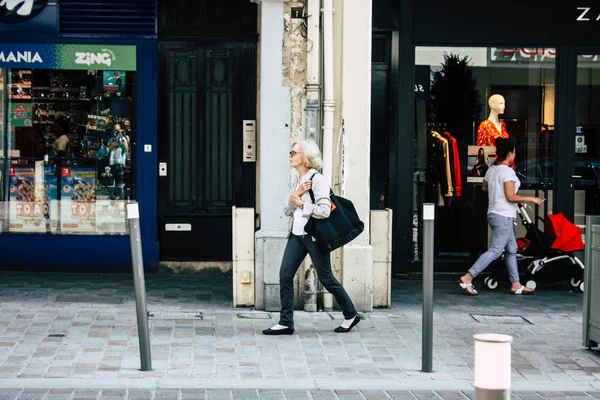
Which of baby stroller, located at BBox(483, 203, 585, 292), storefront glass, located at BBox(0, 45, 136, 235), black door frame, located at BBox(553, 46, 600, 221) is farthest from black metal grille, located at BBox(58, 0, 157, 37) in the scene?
black door frame, located at BBox(553, 46, 600, 221)

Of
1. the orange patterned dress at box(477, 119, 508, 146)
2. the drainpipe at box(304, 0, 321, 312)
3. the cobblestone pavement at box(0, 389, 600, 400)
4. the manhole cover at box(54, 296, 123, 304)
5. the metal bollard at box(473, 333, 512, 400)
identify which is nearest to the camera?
the metal bollard at box(473, 333, 512, 400)

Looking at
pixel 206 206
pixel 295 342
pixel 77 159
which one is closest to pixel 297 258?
Result: pixel 295 342

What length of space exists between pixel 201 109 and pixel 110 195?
5.18ft

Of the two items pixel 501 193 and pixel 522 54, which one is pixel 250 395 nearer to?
pixel 501 193

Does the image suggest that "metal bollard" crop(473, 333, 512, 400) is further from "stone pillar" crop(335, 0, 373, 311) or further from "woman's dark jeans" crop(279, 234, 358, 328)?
"stone pillar" crop(335, 0, 373, 311)

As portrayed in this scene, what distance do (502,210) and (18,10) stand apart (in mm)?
6260

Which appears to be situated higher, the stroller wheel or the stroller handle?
the stroller handle

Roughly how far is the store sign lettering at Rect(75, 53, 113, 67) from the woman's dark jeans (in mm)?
4502

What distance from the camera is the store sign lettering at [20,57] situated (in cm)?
1256

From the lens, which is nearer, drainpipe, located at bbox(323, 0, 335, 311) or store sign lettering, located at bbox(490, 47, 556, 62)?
drainpipe, located at bbox(323, 0, 335, 311)

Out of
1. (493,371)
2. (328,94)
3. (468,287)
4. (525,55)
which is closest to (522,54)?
(525,55)

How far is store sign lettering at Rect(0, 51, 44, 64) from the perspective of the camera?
41.2 feet

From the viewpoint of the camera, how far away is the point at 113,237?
1277cm

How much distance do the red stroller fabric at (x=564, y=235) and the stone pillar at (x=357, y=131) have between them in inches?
114
